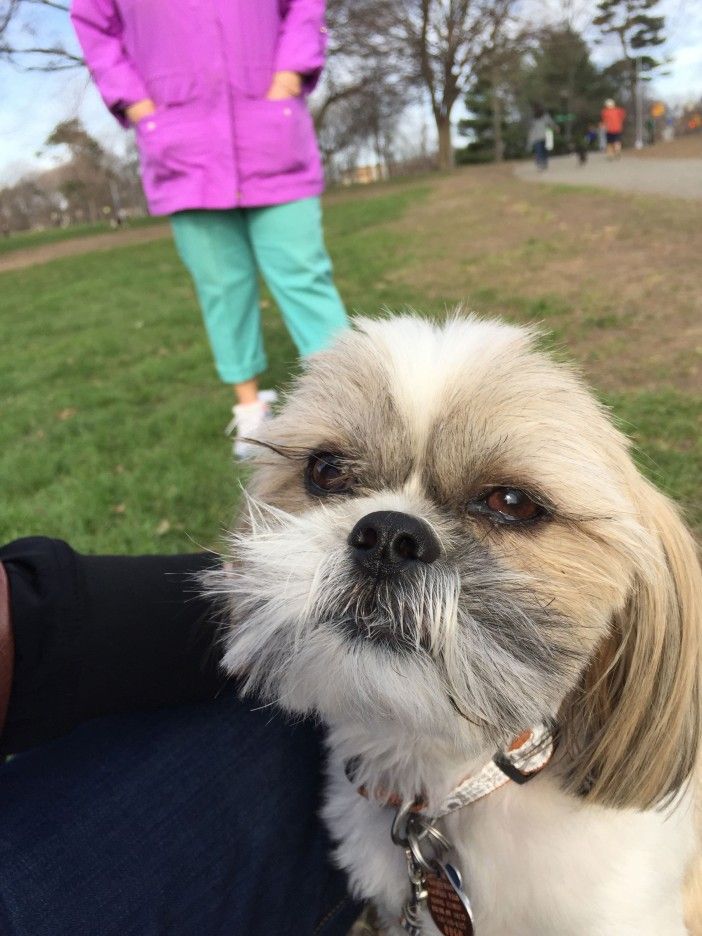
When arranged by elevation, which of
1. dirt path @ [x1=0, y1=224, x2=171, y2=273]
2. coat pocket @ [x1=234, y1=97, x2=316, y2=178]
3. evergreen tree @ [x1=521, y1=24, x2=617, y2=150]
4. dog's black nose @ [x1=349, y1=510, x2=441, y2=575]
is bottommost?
dirt path @ [x1=0, y1=224, x2=171, y2=273]

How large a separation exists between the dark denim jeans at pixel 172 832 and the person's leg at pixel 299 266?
210 centimetres

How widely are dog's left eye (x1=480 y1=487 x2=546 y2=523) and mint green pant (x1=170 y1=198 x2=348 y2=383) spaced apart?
2.19 m

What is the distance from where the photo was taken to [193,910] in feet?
4.73

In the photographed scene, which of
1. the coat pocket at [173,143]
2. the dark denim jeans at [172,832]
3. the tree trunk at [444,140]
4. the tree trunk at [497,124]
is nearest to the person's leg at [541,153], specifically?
the tree trunk at [444,140]

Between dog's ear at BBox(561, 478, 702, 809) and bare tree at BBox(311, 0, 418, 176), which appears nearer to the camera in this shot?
dog's ear at BBox(561, 478, 702, 809)

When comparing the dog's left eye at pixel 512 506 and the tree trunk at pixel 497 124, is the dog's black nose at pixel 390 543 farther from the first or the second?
the tree trunk at pixel 497 124

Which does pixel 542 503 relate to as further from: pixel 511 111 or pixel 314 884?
pixel 511 111

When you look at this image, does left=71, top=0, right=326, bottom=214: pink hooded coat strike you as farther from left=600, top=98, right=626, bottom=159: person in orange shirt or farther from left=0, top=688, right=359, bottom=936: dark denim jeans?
left=600, top=98, right=626, bottom=159: person in orange shirt

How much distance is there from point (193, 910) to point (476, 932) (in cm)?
58

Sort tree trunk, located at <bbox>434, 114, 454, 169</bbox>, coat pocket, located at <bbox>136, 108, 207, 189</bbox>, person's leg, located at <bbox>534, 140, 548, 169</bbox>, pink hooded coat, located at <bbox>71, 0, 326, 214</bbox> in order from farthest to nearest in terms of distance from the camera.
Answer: tree trunk, located at <bbox>434, 114, 454, 169</bbox> < person's leg, located at <bbox>534, 140, 548, 169</bbox> < coat pocket, located at <bbox>136, 108, 207, 189</bbox> < pink hooded coat, located at <bbox>71, 0, 326, 214</bbox>

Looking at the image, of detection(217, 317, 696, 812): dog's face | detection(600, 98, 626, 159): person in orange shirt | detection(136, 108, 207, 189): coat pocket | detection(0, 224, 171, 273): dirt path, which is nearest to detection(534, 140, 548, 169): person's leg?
detection(600, 98, 626, 159): person in orange shirt

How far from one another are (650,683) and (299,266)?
2.63 metres

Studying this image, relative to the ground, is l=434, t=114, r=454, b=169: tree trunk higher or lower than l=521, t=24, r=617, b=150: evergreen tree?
lower

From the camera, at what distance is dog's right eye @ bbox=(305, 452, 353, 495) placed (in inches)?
55.1
